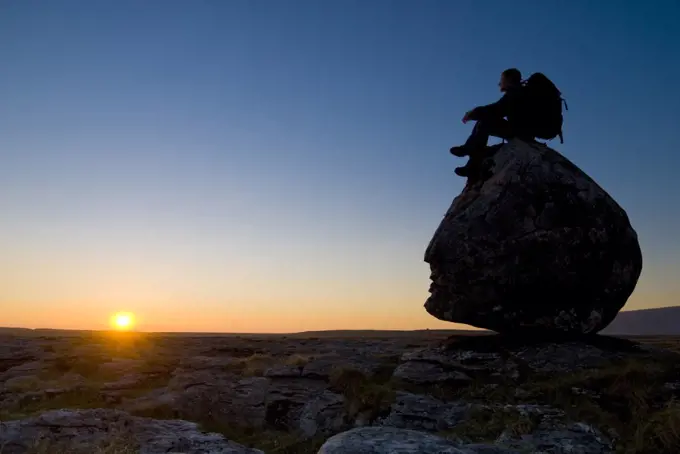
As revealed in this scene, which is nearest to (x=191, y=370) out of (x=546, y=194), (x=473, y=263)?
(x=473, y=263)

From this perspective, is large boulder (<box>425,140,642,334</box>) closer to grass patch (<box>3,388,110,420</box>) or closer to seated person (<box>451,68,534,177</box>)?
seated person (<box>451,68,534,177</box>)

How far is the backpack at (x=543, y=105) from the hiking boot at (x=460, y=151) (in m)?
2.13

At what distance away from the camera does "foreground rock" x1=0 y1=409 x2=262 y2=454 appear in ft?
30.1

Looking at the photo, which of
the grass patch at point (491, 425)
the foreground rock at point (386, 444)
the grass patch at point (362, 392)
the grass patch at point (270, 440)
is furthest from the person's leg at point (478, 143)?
the foreground rock at point (386, 444)

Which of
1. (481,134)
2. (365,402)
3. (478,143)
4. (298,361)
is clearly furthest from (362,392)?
(481,134)

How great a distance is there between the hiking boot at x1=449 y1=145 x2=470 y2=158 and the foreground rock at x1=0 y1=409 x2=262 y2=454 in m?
10.3

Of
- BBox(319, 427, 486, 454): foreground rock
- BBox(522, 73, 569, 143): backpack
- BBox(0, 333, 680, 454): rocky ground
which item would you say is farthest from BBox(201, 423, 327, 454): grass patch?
BBox(522, 73, 569, 143): backpack

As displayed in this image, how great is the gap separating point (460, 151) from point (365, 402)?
818cm

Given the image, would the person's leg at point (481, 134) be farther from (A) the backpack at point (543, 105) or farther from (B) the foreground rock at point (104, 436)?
(B) the foreground rock at point (104, 436)

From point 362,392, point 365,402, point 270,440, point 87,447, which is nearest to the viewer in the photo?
point 87,447

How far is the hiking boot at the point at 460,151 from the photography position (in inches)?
640

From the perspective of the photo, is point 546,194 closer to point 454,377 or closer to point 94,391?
point 454,377

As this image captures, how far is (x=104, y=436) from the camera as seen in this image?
9.70 metres

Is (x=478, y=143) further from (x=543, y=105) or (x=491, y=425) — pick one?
(x=491, y=425)
